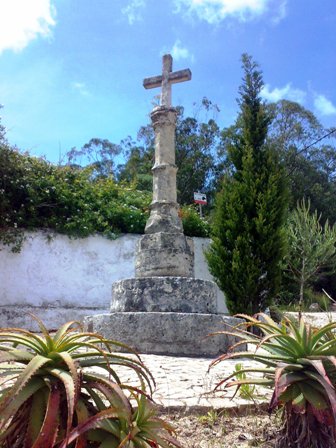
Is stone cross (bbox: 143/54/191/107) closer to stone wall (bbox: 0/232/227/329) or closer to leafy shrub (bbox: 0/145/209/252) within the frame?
leafy shrub (bbox: 0/145/209/252)

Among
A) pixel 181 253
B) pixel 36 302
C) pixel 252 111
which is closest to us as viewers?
pixel 181 253

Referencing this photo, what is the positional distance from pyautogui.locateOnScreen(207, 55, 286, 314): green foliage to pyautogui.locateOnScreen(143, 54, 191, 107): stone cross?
3.64 meters

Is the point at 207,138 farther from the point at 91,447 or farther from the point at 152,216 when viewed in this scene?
the point at 91,447

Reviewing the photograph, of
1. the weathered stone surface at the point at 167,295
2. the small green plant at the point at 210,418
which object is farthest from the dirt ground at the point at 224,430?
the weathered stone surface at the point at 167,295

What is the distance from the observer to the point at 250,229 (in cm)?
974

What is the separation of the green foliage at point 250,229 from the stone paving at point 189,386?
481cm

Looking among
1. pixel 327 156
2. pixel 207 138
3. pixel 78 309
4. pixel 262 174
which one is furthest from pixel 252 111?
pixel 327 156

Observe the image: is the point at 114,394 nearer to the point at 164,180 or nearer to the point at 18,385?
the point at 18,385

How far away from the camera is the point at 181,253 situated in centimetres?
608

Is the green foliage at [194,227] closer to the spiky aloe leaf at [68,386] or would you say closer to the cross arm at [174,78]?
the cross arm at [174,78]

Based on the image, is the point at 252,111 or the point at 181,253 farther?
the point at 252,111

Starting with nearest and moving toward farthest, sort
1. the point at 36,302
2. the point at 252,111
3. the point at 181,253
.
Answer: the point at 181,253
the point at 36,302
the point at 252,111

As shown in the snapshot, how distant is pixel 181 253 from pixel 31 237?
5123 mm

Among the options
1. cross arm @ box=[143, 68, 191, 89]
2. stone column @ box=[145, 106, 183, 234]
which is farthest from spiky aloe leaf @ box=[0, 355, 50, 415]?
cross arm @ box=[143, 68, 191, 89]
